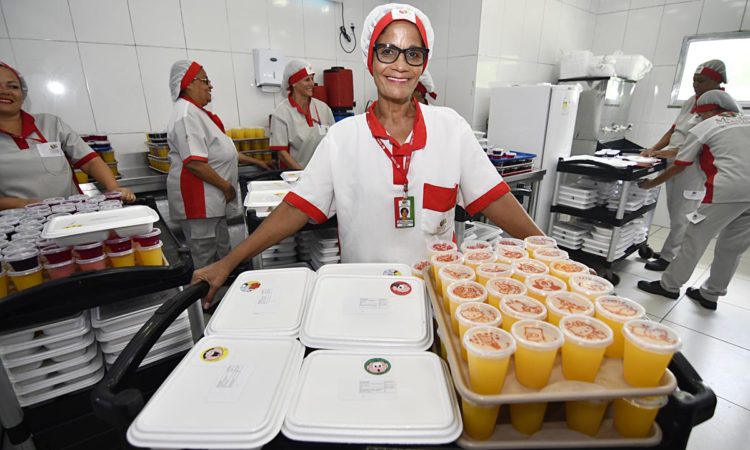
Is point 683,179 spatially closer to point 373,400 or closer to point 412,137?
point 412,137

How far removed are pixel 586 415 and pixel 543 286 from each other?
310 millimetres

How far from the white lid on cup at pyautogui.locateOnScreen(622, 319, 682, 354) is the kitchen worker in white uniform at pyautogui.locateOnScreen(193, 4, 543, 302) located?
2.23ft

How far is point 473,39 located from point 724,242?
311 cm

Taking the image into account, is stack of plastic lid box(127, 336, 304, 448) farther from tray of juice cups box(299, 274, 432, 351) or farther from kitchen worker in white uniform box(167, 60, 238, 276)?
kitchen worker in white uniform box(167, 60, 238, 276)

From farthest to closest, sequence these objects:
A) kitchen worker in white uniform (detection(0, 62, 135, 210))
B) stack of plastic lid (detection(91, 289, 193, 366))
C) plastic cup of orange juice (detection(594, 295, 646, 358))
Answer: kitchen worker in white uniform (detection(0, 62, 135, 210)) → stack of plastic lid (detection(91, 289, 193, 366)) → plastic cup of orange juice (detection(594, 295, 646, 358))

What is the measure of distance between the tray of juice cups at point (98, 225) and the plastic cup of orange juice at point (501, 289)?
43.8 inches

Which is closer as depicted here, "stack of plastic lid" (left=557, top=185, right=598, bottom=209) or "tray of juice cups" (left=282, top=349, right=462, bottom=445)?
"tray of juice cups" (left=282, top=349, right=462, bottom=445)

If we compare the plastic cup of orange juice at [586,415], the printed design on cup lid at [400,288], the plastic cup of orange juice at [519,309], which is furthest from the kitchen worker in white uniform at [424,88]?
the plastic cup of orange juice at [586,415]

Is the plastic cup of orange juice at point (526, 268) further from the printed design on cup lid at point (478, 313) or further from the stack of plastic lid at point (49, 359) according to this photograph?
the stack of plastic lid at point (49, 359)

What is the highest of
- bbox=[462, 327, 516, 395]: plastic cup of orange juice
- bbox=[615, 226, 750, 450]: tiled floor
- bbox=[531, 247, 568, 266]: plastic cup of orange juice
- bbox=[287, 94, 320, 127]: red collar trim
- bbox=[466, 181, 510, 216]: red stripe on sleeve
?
bbox=[287, 94, 320, 127]: red collar trim

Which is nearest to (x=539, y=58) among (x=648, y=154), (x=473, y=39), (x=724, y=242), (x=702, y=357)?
(x=473, y=39)

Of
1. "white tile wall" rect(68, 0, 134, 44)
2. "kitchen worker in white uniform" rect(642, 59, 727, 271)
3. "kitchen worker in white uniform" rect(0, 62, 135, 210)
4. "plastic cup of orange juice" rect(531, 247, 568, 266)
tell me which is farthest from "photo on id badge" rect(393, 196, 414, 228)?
"kitchen worker in white uniform" rect(642, 59, 727, 271)

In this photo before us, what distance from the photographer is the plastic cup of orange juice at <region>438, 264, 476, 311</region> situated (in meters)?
0.98

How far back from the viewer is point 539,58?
4809 mm
